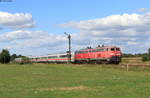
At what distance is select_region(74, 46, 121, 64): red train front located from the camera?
55438 millimetres

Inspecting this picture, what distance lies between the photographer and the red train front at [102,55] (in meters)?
55.4

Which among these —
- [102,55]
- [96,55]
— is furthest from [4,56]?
[102,55]

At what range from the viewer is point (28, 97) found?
14586mm

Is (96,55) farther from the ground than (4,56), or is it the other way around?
(4,56)

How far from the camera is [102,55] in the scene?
57.9 metres

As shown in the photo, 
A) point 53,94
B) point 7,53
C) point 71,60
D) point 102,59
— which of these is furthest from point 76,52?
point 7,53

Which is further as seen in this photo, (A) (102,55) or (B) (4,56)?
(B) (4,56)

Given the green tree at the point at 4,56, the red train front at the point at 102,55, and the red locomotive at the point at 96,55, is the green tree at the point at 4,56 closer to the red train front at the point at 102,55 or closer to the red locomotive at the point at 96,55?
the red locomotive at the point at 96,55

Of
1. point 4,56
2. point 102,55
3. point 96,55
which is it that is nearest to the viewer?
point 102,55

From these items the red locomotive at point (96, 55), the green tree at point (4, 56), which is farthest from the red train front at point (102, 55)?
the green tree at point (4, 56)

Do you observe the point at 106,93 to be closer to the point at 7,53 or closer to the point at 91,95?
the point at 91,95

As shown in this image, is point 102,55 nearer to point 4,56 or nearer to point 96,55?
point 96,55

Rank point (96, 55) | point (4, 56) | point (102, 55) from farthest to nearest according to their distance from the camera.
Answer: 1. point (4, 56)
2. point (96, 55)
3. point (102, 55)

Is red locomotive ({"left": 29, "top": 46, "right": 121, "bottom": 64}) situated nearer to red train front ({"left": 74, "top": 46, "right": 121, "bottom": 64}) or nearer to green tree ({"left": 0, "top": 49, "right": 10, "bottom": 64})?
red train front ({"left": 74, "top": 46, "right": 121, "bottom": 64})
